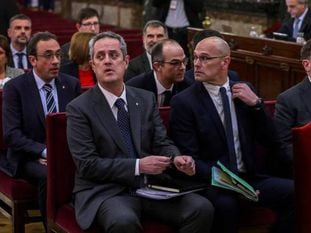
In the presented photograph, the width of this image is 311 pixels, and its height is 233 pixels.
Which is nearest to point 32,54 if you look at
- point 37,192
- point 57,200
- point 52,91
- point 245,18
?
point 52,91

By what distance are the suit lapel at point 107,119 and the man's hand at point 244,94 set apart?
67 cm

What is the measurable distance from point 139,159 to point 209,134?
1.50ft

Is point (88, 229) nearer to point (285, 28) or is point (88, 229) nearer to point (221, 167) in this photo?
point (221, 167)

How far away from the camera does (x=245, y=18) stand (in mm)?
11852

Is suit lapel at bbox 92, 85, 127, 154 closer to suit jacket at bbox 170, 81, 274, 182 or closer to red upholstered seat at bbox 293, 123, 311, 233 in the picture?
suit jacket at bbox 170, 81, 274, 182

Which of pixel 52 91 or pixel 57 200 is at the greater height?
pixel 52 91

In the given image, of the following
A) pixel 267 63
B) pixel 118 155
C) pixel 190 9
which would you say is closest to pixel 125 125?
pixel 118 155

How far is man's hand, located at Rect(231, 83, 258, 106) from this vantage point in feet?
14.1

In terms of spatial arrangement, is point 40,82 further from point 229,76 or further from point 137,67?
point 137,67

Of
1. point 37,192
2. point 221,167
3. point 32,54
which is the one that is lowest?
point 37,192

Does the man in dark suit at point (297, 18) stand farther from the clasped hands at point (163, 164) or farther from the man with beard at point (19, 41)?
the clasped hands at point (163, 164)

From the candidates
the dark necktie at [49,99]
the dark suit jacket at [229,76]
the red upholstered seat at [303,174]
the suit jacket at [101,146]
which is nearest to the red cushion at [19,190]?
the dark necktie at [49,99]

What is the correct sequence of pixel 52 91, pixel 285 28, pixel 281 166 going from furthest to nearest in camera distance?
pixel 285 28 → pixel 52 91 → pixel 281 166

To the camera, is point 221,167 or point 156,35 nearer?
point 221,167
